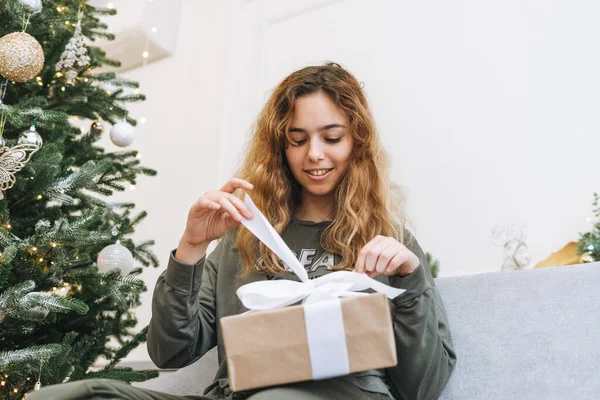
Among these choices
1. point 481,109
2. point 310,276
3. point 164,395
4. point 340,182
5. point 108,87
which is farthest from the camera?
point 481,109

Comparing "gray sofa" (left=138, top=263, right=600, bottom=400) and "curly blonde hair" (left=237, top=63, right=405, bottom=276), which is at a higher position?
"curly blonde hair" (left=237, top=63, right=405, bottom=276)

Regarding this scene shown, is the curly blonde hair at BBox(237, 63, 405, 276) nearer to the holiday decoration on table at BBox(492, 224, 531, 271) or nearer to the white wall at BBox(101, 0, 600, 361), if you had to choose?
the holiday decoration on table at BBox(492, 224, 531, 271)

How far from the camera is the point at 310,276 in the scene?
3.88 ft

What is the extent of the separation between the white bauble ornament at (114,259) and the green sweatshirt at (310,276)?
1.15 feet

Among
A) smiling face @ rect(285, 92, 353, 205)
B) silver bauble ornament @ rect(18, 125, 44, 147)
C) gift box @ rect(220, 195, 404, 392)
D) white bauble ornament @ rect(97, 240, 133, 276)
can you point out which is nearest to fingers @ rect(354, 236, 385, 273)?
gift box @ rect(220, 195, 404, 392)

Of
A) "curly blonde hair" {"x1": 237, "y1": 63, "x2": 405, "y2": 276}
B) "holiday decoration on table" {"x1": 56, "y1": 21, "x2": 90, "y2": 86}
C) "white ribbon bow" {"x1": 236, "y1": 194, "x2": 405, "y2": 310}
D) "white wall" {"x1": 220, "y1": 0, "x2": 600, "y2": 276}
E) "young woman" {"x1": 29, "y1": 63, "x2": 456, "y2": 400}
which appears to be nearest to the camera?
"white ribbon bow" {"x1": 236, "y1": 194, "x2": 405, "y2": 310}

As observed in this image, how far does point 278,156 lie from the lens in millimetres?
1399

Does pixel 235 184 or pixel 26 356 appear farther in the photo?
pixel 26 356

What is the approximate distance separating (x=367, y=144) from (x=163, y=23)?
6.55 feet

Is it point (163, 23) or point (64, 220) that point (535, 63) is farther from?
point (163, 23)

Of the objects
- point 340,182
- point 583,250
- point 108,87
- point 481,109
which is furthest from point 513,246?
point 108,87

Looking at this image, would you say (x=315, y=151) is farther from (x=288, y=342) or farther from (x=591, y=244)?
(x=591, y=244)

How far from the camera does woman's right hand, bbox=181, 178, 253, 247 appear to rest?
1.01 m

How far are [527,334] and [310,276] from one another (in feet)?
1.32
